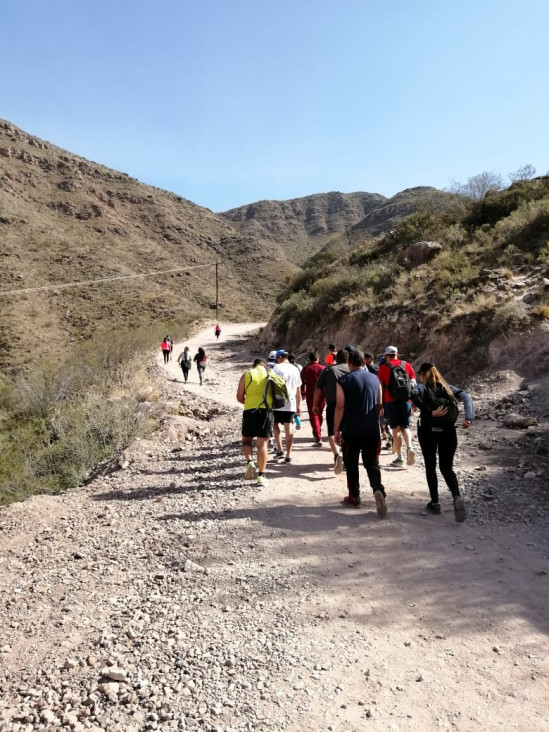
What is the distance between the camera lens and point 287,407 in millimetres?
6898

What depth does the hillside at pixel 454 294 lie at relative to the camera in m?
12.0

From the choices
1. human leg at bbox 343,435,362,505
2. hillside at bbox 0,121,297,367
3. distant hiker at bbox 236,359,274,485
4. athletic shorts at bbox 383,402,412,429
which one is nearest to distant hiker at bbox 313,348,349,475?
athletic shorts at bbox 383,402,412,429

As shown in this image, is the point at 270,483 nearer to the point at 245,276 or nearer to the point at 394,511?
the point at 394,511

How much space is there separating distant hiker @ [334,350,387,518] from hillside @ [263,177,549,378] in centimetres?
730

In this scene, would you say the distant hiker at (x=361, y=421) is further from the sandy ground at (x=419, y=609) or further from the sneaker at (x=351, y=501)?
the sandy ground at (x=419, y=609)

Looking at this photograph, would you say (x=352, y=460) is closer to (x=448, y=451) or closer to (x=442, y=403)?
(x=448, y=451)

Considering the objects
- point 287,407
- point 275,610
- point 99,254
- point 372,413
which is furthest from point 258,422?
point 99,254

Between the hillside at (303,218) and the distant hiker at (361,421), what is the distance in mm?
90325

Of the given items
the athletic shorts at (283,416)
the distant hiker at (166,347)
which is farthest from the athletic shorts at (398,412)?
the distant hiker at (166,347)

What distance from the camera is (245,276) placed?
68.4 metres

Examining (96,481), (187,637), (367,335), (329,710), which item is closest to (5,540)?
(96,481)

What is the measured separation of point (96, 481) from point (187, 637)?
4424 millimetres

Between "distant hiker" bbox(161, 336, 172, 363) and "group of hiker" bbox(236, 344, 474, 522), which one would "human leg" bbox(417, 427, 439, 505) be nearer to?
"group of hiker" bbox(236, 344, 474, 522)

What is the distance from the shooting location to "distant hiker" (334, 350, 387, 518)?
494cm
